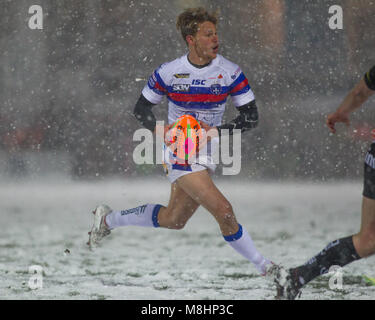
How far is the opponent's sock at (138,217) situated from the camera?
18.2 ft

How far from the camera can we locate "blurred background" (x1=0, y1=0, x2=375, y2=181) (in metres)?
12.9

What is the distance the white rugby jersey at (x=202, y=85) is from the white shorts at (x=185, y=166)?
0.28m

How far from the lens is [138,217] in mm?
5652

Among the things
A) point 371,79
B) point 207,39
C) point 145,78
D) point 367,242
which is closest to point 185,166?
point 207,39

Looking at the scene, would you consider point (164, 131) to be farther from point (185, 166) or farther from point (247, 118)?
point (247, 118)

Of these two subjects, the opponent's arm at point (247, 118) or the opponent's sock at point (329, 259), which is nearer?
the opponent's sock at point (329, 259)

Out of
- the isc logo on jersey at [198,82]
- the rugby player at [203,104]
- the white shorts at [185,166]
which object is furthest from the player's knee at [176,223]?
the isc logo on jersey at [198,82]

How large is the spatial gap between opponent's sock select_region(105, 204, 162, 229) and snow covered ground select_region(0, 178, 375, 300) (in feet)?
1.54

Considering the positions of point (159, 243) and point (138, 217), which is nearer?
point (138, 217)

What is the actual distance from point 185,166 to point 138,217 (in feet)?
2.68

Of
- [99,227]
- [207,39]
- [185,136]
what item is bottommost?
[99,227]

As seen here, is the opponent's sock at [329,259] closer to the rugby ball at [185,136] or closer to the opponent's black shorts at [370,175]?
the opponent's black shorts at [370,175]

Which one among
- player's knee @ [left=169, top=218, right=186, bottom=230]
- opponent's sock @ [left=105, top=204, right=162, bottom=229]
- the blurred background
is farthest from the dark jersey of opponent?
the blurred background

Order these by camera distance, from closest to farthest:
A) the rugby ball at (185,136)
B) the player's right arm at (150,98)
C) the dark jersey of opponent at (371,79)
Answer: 1. the dark jersey of opponent at (371,79)
2. the rugby ball at (185,136)
3. the player's right arm at (150,98)
